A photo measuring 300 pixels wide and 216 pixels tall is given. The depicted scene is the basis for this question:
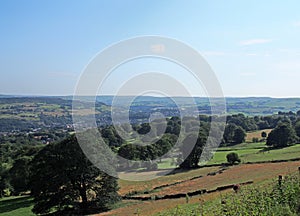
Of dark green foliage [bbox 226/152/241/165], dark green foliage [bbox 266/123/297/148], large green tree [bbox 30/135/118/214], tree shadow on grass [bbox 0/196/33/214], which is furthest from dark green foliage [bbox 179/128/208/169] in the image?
large green tree [bbox 30/135/118/214]

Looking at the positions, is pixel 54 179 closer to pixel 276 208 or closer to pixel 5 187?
pixel 276 208

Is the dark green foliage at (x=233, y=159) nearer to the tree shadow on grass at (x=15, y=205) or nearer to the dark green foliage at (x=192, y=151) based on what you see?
the dark green foliage at (x=192, y=151)

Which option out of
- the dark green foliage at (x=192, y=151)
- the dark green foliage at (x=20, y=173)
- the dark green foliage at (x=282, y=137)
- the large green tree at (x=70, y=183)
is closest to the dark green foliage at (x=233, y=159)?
the dark green foliage at (x=192, y=151)

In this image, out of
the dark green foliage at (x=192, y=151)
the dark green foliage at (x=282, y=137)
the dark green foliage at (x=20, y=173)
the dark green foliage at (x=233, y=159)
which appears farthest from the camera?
the dark green foliage at (x=282, y=137)

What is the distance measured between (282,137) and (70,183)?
2042 inches

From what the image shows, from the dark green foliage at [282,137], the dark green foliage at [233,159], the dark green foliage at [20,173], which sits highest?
the dark green foliage at [282,137]

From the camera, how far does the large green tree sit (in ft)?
103

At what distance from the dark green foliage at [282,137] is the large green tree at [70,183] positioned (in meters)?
47.9

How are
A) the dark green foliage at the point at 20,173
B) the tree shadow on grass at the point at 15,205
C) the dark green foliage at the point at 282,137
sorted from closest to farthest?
the tree shadow on grass at the point at 15,205
the dark green foliage at the point at 20,173
the dark green foliage at the point at 282,137

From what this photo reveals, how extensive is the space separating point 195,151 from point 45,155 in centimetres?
3444

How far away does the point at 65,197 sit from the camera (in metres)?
31.6

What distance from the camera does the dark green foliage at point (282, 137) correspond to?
71188mm

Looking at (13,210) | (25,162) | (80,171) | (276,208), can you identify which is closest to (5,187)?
(25,162)

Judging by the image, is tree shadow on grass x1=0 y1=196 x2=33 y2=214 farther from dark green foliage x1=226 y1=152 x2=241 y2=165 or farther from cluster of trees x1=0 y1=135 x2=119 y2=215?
dark green foliage x1=226 y1=152 x2=241 y2=165
